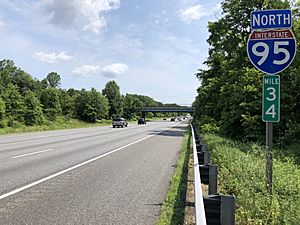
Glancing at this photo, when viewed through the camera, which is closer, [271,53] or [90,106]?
[271,53]

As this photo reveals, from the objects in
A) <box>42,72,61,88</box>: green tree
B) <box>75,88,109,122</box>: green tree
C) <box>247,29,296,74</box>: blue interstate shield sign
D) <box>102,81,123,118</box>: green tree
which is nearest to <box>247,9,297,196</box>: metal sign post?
<box>247,29,296,74</box>: blue interstate shield sign

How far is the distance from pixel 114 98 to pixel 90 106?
1354 inches

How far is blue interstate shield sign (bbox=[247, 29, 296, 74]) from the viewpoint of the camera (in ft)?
16.7

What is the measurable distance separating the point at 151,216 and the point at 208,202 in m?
1.73

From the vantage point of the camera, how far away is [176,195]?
7184 mm

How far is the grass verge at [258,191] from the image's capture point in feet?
13.6

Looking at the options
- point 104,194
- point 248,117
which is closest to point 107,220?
point 104,194

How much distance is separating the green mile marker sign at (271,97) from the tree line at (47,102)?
47615 mm

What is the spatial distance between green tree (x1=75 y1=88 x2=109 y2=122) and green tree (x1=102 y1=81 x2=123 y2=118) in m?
24.0

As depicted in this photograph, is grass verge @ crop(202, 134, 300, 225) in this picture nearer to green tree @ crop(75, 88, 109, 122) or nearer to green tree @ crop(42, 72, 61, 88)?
green tree @ crop(75, 88, 109, 122)

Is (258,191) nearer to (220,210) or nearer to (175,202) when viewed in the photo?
(220,210)

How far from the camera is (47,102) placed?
100m

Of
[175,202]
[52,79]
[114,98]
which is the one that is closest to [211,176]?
[175,202]

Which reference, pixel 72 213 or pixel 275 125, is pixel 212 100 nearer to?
pixel 275 125
